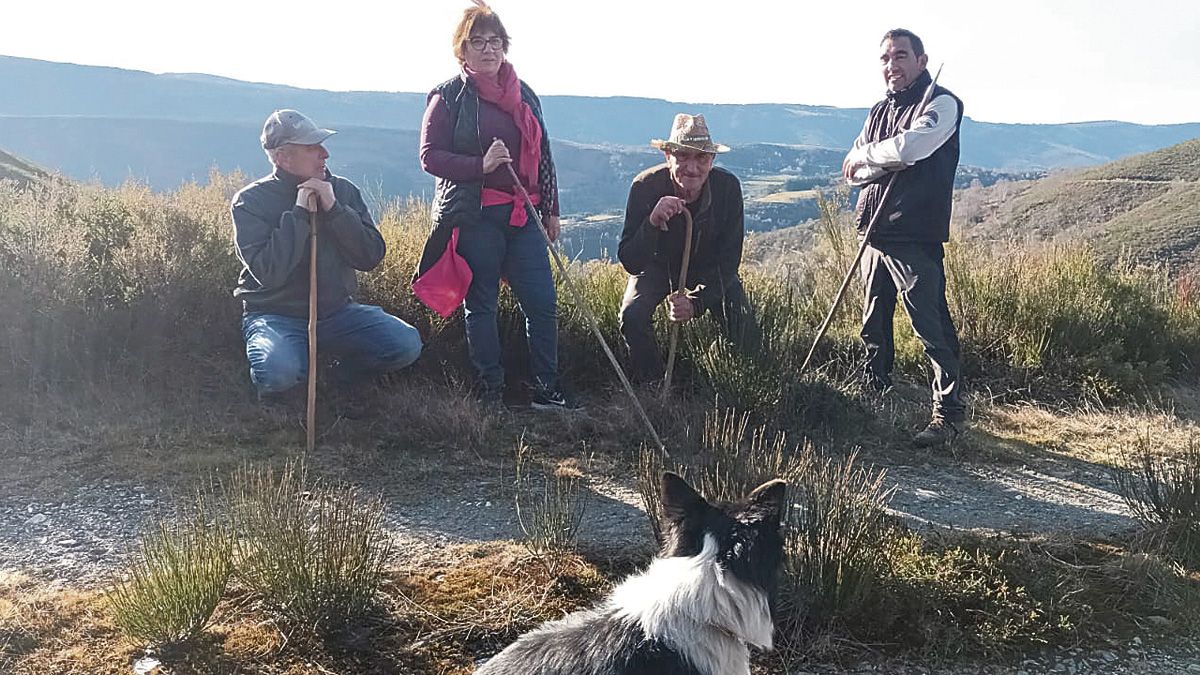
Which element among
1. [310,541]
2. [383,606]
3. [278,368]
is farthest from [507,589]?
[278,368]

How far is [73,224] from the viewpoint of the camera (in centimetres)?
576

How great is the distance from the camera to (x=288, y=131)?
167 inches

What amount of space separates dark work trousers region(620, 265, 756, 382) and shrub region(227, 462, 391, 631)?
270cm

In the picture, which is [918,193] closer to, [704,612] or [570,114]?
[704,612]

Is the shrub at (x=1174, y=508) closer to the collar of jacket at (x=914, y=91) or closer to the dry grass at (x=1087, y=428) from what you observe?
the dry grass at (x=1087, y=428)

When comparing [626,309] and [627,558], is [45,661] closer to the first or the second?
[627,558]

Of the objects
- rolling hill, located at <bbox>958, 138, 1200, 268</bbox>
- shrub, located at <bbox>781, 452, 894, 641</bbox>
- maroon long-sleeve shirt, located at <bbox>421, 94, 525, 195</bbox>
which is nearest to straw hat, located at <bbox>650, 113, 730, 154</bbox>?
maroon long-sleeve shirt, located at <bbox>421, 94, 525, 195</bbox>

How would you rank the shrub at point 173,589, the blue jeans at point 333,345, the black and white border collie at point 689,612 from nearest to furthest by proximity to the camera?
the black and white border collie at point 689,612 < the shrub at point 173,589 < the blue jeans at point 333,345

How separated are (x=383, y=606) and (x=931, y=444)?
3245mm

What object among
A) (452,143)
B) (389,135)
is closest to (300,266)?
(452,143)

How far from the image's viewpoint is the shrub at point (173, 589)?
245 cm

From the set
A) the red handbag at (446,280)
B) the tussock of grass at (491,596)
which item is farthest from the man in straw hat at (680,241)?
the tussock of grass at (491,596)

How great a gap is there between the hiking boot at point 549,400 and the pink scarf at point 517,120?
1.02 metres

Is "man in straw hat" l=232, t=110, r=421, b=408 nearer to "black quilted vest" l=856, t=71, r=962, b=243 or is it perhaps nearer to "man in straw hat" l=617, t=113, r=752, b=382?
"man in straw hat" l=617, t=113, r=752, b=382
